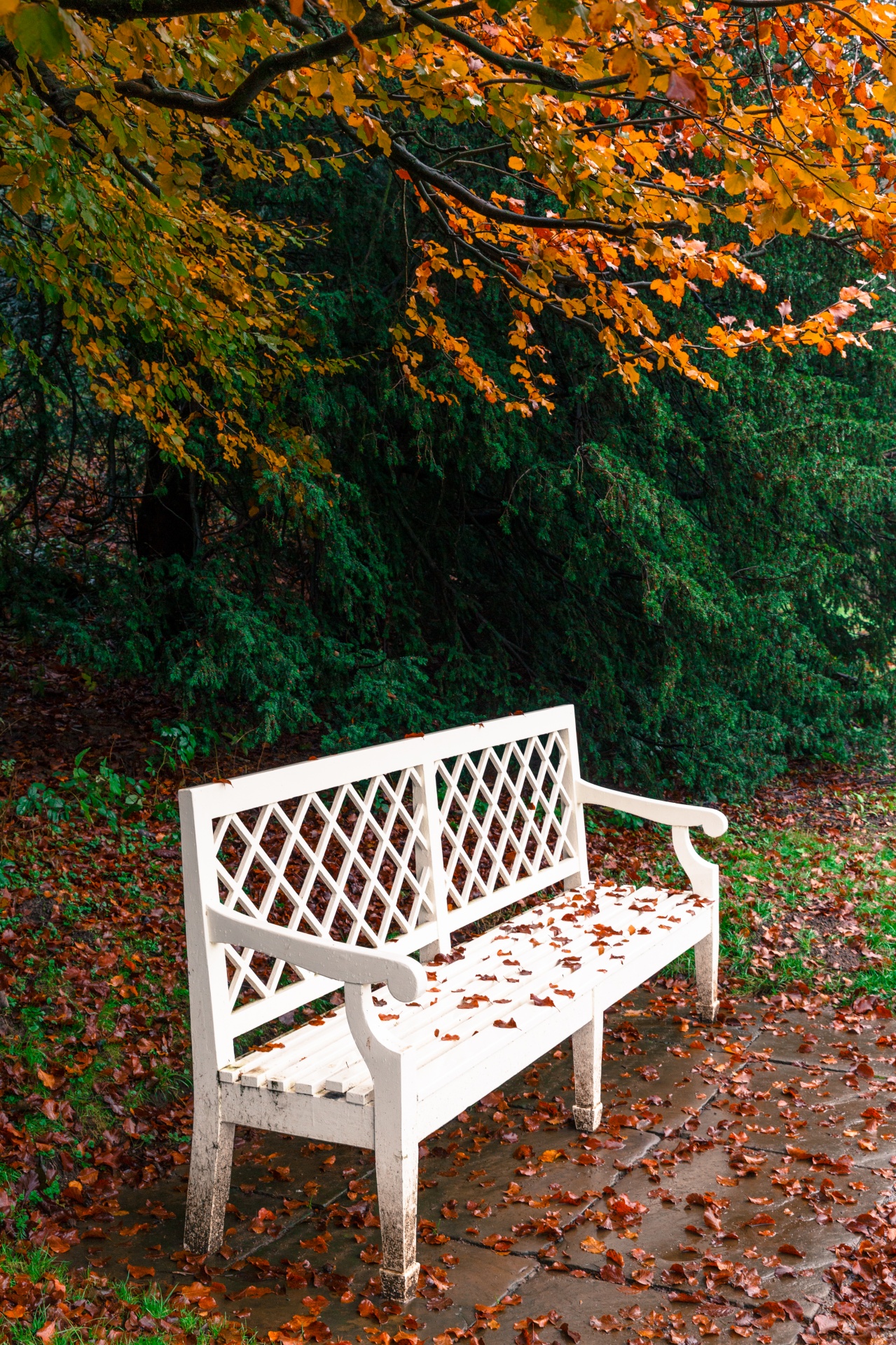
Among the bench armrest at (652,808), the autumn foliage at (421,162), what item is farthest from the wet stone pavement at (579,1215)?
the autumn foliage at (421,162)

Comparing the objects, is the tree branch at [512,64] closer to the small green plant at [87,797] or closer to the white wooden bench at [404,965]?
the white wooden bench at [404,965]

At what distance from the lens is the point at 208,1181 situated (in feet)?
10.6

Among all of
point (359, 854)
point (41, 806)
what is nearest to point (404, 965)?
point (359, 854)

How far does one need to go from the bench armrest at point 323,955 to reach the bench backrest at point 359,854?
0.09m

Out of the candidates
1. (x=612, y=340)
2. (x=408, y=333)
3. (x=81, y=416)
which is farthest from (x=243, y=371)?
(x=81, y=416)

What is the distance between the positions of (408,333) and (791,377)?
3.01m

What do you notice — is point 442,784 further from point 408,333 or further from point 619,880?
point 408,333

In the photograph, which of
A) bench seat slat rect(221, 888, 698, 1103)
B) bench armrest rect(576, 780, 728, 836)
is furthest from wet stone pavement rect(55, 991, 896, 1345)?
bench armrest rect(576, 780, 728, 836)

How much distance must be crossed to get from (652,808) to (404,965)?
8.04ft

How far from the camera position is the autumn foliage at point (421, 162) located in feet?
10.9

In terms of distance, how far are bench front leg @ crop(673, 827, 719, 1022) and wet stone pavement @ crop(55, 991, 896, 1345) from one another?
0.38 meters

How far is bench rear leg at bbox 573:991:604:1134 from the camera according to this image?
13.0 feet

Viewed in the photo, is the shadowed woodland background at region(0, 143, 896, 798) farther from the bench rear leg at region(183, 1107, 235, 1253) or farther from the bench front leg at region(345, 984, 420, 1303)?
the bench front leg at region(345, 984, 420, 1303)

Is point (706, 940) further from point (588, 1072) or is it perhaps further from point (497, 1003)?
point (497, 1003)
